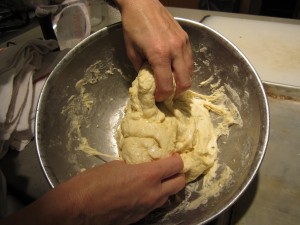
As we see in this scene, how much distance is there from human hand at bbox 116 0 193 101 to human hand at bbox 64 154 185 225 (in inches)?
9.0

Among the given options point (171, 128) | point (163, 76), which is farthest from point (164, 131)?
point (163, 76)

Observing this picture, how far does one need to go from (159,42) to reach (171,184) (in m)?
0.36

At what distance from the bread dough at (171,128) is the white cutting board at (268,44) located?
0.31 metres

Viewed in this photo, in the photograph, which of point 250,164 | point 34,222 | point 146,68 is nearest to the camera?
point 34,222

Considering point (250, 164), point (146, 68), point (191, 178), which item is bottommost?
point (191, 178)

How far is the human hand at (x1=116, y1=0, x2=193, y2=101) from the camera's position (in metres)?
0.70

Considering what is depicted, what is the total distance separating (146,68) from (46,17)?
0.62 m

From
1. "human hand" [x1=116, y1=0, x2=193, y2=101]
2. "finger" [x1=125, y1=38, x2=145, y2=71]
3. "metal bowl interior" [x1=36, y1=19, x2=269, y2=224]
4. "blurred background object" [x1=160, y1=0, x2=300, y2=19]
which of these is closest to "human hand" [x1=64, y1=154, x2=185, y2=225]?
"metal bowl interior" [x1=36, y1=19, x2=269, y2=224]

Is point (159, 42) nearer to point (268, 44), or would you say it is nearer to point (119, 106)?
point (119, 106)

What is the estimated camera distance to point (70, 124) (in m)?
0.89

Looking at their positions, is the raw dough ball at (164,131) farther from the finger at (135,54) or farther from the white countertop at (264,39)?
the white countertop at (264,39)

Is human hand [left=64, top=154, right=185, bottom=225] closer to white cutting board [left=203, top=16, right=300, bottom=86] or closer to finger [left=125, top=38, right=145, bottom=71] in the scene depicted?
finger [left=125, top=38, right=145, bottom=71]

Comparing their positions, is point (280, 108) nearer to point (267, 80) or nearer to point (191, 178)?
point (267, 80)

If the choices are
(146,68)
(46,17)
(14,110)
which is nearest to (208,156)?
(146,68)
